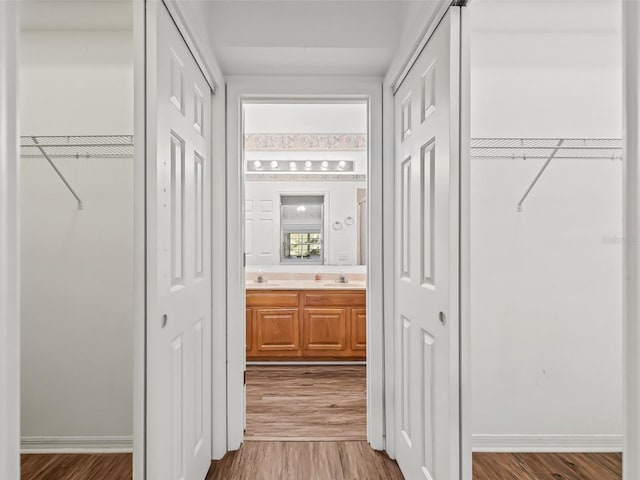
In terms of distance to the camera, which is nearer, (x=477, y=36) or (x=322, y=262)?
(x=477, y=36)

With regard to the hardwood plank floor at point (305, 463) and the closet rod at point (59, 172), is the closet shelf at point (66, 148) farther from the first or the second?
the hardwood plank floor at point (305, 463)

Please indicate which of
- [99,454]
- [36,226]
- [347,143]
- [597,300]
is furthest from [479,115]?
[347,143]

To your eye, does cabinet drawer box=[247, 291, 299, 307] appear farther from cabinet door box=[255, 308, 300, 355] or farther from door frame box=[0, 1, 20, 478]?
door frame box=[0, 1, 20, 478]

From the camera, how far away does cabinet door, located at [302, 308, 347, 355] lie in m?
3.96

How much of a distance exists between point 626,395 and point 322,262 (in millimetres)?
3609

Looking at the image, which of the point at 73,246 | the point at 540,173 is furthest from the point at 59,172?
the point at 540,173

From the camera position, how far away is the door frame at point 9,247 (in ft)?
2.40

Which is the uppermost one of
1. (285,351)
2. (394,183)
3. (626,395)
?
(394,183)

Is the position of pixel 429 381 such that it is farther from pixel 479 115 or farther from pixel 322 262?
pixel 322 262

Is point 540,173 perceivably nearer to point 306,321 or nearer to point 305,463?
point 305,463

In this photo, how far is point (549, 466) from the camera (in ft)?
2.96

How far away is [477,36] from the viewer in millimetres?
1316

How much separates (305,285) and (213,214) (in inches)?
79.2

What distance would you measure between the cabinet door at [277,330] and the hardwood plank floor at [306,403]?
18 centimetres
